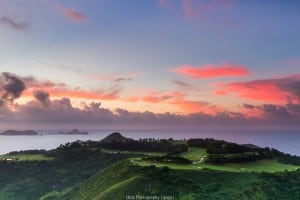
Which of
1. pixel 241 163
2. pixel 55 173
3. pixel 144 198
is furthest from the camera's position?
pixel 55 173

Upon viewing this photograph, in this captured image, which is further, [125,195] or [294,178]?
[294,178]

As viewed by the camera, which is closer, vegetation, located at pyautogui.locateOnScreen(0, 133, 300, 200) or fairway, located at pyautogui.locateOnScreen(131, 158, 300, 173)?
vegetation, located at pyautogui.locateOnScreen(0, 133, 300, 200)

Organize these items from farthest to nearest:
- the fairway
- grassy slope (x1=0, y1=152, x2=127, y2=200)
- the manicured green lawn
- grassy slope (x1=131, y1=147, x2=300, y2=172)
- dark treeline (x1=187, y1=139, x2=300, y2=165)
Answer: grassy slope (x1=0, y1=152, x2=127, y2=200) → the manicured green lawn → dark treeline (x1=187, y1=139, x2=300, y2=165) → grassy slope (x1=131, y1=147, x2=300, y2=172) → the fairway

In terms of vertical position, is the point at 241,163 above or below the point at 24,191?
above

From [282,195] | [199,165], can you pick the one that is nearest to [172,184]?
[199,165]

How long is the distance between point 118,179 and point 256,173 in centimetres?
3871

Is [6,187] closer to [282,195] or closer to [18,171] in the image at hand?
[18,171]

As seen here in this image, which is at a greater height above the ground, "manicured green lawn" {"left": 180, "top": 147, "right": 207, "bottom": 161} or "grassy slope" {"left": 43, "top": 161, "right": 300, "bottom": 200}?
"manicured green lawn" {"left": 180, "top": 147, "right": 207, "bottom": 161}

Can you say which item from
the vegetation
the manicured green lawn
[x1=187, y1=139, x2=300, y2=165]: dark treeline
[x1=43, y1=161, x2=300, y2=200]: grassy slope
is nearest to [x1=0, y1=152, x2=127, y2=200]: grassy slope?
the vegetation

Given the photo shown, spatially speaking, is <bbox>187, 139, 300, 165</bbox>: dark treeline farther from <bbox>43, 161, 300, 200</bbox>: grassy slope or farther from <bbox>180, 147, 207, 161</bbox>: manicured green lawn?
<bbox>43, 161, 300, 200</bbox>: grassy slope

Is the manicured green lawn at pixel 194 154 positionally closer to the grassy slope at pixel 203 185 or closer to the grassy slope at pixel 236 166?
the grassy slope at pixel 236 166

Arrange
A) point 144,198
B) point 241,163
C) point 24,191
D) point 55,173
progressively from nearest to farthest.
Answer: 1. point 144,198
2. point 241,163
3. point 24,191
4. point 55,173

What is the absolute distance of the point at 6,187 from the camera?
179375 mm

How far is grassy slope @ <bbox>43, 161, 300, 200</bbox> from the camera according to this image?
105750 mm
